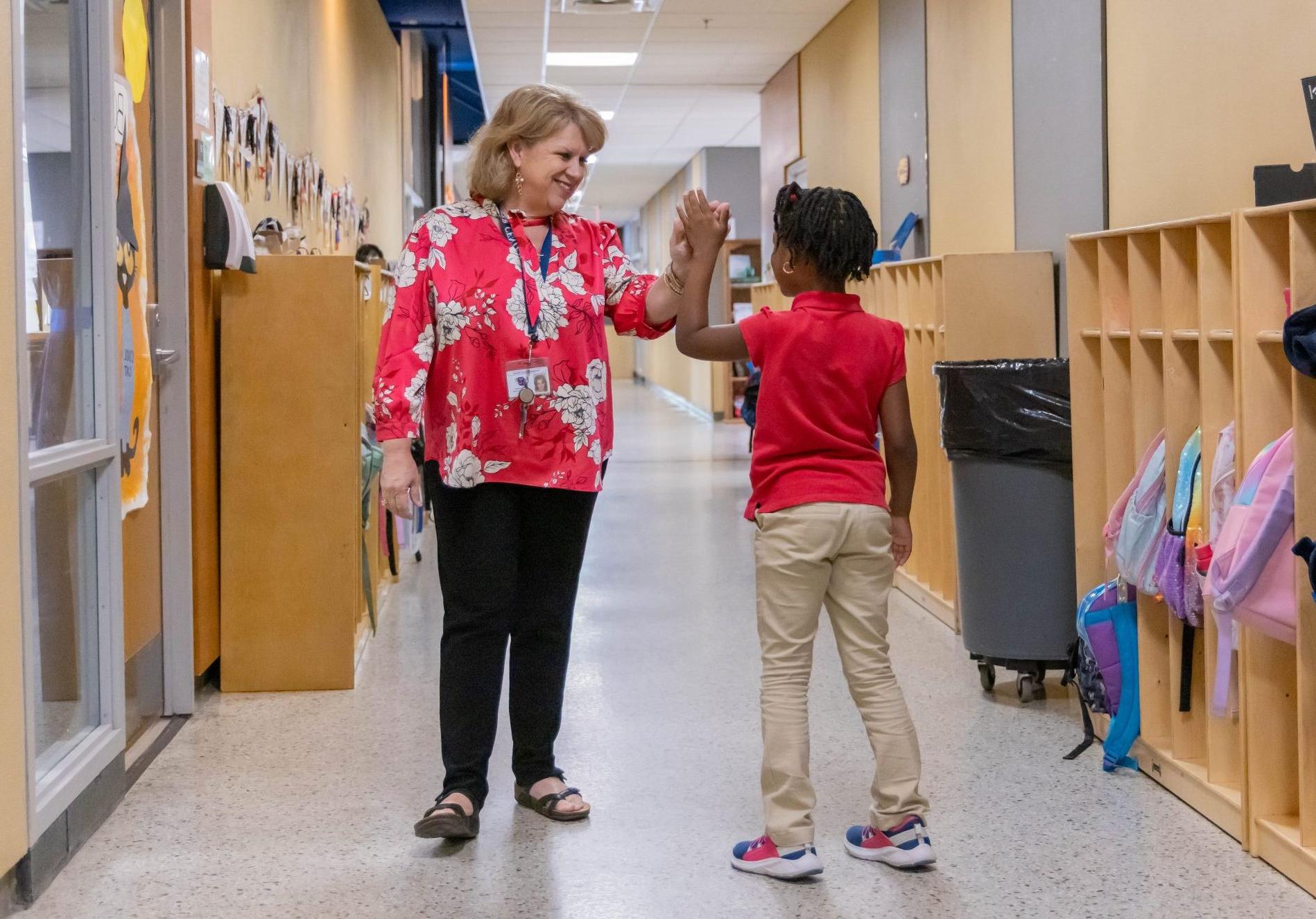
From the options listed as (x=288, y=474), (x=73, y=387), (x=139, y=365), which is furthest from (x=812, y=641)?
(x=288, y=474)

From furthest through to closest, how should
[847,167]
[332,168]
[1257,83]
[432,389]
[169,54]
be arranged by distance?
[847,167]
[332,168]
[169,54]
[1257,83]
[432,389]

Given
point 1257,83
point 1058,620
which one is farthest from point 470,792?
point 1257,83

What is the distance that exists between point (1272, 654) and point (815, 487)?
0.96 metres

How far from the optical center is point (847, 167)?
8109mm

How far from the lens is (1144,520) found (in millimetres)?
3027

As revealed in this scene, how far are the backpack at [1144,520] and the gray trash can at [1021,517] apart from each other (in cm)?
55

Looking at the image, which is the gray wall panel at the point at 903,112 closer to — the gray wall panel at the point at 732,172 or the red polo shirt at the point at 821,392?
the red polo shirt at the point at 821,392

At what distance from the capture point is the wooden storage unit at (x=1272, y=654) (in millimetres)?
2438

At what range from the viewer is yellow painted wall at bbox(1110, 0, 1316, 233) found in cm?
312

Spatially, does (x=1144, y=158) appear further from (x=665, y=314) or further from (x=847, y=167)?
(x=847, y=167)

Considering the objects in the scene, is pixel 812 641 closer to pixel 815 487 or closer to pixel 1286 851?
pixel 815 487

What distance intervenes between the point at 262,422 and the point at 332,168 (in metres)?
3.12

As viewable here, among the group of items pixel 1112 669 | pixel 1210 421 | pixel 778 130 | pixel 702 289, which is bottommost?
pixel 1112 669

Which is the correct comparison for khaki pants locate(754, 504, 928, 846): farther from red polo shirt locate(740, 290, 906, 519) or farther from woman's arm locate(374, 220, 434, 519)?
woman's arm locate(374, 220, 434, 519)
